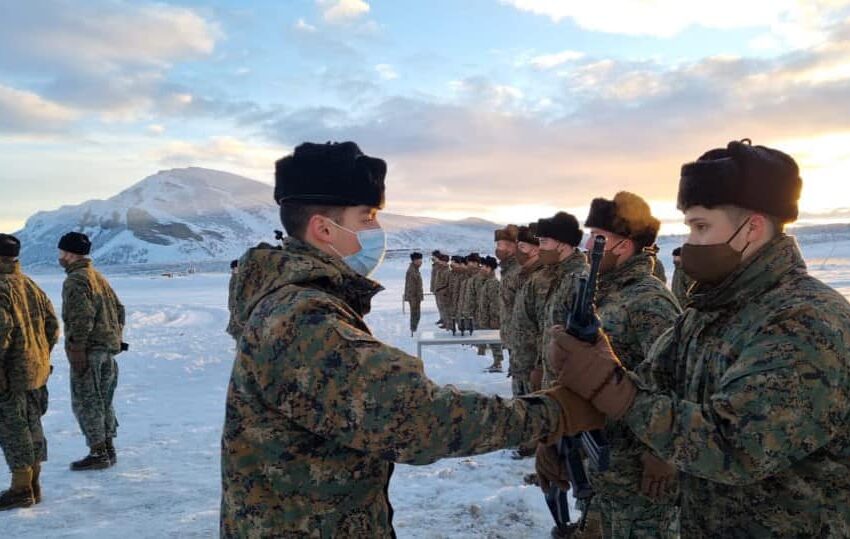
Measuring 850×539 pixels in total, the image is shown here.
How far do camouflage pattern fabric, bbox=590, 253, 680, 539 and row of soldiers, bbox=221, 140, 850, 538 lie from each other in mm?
872

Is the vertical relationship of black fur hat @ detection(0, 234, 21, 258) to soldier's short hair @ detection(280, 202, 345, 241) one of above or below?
below

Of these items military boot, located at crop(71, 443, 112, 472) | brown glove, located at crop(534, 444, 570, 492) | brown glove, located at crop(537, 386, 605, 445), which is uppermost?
brown glove, located at crop(537, 386, 605, 445)

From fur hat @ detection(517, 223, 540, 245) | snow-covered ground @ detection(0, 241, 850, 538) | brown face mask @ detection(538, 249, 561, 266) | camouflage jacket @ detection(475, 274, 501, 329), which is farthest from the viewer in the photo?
camouflage jacket @ detection(475, 274, 501, 329)

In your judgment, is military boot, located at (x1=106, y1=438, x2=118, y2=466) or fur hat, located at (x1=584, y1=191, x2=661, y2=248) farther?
military boot, located at (x1=106, y1=438, x2=118, y2=466)

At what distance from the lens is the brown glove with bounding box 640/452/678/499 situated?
275cm

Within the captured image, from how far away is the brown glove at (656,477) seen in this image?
2.75 metres

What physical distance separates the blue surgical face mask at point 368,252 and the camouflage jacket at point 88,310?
4955mm

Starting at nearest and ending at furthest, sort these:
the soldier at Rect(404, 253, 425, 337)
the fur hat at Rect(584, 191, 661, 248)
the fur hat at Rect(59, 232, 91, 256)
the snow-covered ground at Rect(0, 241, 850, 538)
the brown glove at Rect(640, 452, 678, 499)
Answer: the brown glove at Rect(640, 452, 678, 499) → the fur hat at Rect(584, 191, 661, 248) → the snow-covered ground at Rect(0, 241, 850, 538) → the fur hat at Rect(59, 232, 91, 256) → the soldier at Rect(404, 253, 425, 337)

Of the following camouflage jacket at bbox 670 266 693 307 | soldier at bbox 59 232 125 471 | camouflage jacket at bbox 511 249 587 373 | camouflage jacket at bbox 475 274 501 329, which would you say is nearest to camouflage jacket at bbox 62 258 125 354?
soldier at bbox 59 232 125 471

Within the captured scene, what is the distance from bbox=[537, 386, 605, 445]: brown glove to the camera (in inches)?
73.8

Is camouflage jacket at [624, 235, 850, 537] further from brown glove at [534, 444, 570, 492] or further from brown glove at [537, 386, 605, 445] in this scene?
brown glove at [534, 444, 570, 492]

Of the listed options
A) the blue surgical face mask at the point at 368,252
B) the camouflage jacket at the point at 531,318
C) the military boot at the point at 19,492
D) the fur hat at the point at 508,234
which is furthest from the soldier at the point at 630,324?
the fur hat at the point at 508,234

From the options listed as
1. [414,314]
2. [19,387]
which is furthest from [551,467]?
[414,314]

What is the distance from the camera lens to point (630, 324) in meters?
3.36
